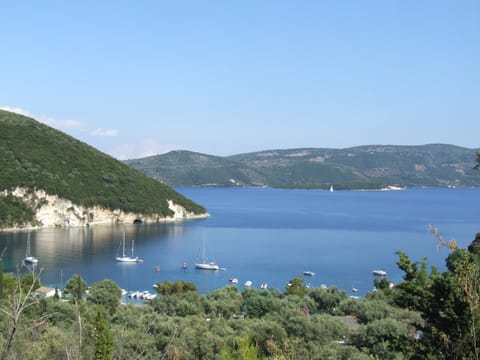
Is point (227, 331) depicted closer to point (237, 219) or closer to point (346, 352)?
point (346, 352)

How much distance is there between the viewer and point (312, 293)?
27.0m

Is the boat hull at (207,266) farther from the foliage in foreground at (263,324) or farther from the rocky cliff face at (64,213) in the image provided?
the rocky cliff face at (64,213)

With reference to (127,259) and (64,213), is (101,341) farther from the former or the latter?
(64,213)

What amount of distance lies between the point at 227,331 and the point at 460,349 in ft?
38.9

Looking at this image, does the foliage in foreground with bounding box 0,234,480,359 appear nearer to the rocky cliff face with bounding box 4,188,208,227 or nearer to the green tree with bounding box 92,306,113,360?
the green tree with bounding box 92,306,113,360

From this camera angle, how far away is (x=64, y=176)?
255 feet

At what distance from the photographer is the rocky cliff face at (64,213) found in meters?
69.6

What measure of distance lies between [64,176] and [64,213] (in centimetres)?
763

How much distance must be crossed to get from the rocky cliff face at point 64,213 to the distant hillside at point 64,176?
555mm

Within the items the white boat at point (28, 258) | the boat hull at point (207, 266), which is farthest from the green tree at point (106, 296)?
the boat hull at point (207, 266)

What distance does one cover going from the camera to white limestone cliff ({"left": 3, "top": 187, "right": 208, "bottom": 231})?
6962 cm

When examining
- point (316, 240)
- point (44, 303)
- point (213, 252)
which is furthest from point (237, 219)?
point (44, 303)

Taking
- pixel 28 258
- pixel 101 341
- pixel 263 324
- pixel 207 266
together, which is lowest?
pixel 207 266

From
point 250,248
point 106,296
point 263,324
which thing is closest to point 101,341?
point 263,324
